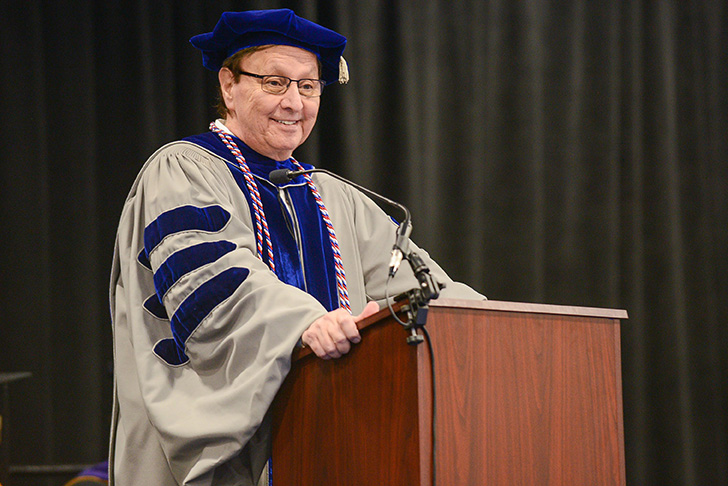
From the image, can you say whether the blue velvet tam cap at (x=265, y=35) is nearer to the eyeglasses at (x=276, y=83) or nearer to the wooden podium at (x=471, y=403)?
the eyeglasses at (x=276, y=83)

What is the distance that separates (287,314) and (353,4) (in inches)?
92.0

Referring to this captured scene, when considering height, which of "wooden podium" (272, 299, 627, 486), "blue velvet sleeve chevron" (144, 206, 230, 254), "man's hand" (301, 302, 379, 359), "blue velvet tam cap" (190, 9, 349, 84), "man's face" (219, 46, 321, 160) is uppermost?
"blue velvet tam cap" (190, 9, 349, 84)

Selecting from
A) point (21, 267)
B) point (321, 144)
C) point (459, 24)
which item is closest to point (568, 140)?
point (459, 24)

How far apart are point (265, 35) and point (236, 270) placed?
31.8 inches

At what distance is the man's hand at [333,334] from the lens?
1464 millimetres

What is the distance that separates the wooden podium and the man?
97 mm

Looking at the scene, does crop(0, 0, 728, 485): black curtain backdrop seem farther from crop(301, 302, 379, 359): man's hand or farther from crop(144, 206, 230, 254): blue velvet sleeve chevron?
crop(301, 302, 379, 359): man's hand

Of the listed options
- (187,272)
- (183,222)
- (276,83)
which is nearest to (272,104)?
(276,83)

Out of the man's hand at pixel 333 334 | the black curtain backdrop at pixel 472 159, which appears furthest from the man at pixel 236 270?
the black curtain backdrop at pixel 472 159

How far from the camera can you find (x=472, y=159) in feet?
11.7

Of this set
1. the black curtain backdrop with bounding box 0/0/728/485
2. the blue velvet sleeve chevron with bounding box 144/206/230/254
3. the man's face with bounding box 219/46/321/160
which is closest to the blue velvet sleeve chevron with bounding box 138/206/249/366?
the blue velvet sleeve chevron with bounding box 144/206/230/254

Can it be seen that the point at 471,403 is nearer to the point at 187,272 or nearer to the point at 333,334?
the point at 333,334

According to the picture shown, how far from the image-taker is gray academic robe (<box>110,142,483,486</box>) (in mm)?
1625

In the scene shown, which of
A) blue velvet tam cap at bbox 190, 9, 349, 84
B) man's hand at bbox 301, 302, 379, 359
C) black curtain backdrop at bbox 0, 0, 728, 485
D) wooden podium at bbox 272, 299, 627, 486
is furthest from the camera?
black curtain backdrop at bbox 0, 0, 728, 485
